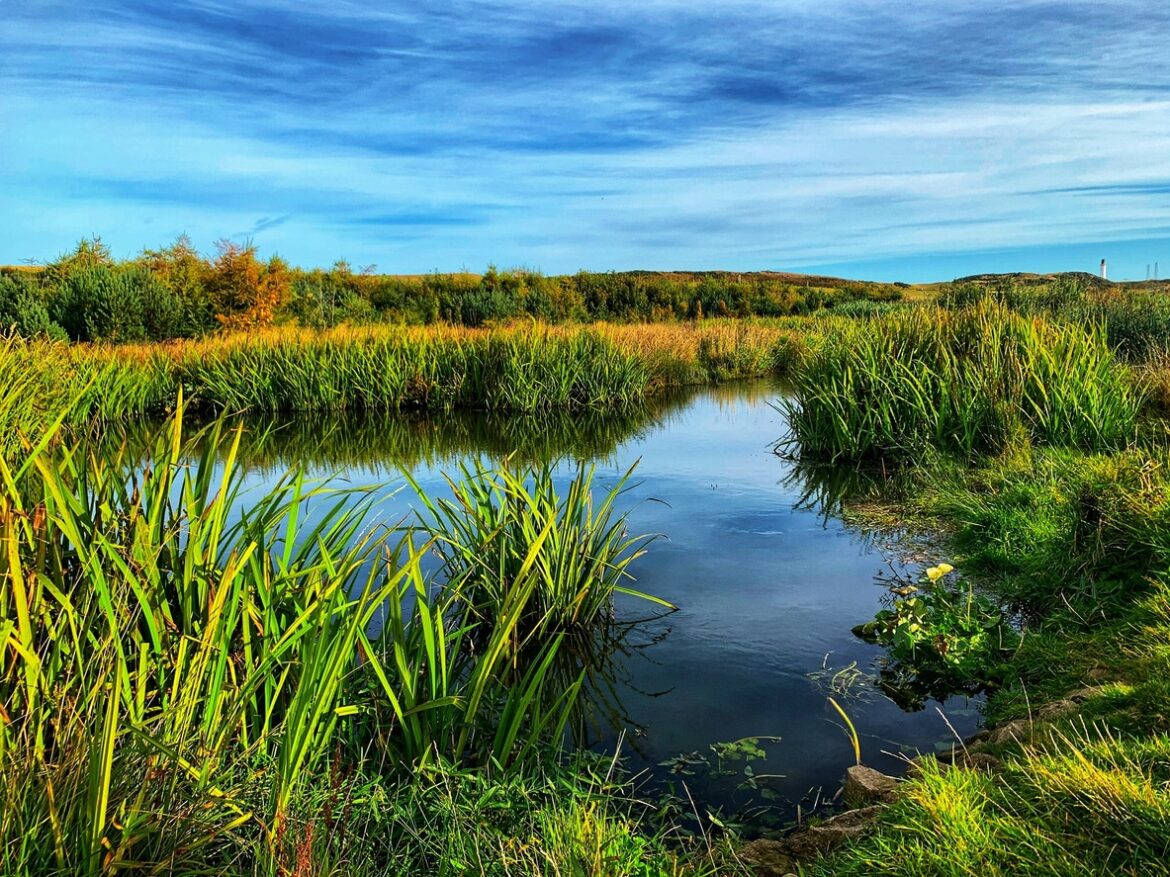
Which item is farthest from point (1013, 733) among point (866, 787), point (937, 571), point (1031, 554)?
point (1031, 554)

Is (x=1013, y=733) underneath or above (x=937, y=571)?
underneath

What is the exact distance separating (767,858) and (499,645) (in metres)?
1.15

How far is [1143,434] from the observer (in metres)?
7.60

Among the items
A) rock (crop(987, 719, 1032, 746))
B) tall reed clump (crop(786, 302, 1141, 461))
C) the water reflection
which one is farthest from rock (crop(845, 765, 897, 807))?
tall reed clump (crop(786, 302, 1141, 461))

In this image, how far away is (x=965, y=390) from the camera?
851 centimetres

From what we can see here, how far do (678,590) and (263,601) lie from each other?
3.16m

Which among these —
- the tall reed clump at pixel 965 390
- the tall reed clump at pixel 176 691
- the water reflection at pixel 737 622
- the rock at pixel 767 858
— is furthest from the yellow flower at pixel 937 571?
the tall reed clump at pixel 965 390

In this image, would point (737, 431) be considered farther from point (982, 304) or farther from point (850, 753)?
point (850, 753)

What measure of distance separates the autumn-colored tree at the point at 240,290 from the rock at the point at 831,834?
25.0 meters

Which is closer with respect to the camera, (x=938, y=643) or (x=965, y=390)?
(x=938, y=643)

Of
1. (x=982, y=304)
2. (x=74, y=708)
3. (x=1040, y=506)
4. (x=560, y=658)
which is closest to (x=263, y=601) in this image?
(x=74, y=708)

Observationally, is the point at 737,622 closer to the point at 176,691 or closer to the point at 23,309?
the point at 176,691

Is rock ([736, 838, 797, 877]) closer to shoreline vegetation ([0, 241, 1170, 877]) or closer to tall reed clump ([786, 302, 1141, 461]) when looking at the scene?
shoreline vegetation ([0, 241, 1170, 877])

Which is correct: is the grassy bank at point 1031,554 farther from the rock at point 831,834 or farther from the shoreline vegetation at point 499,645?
the rock at point 831,834
